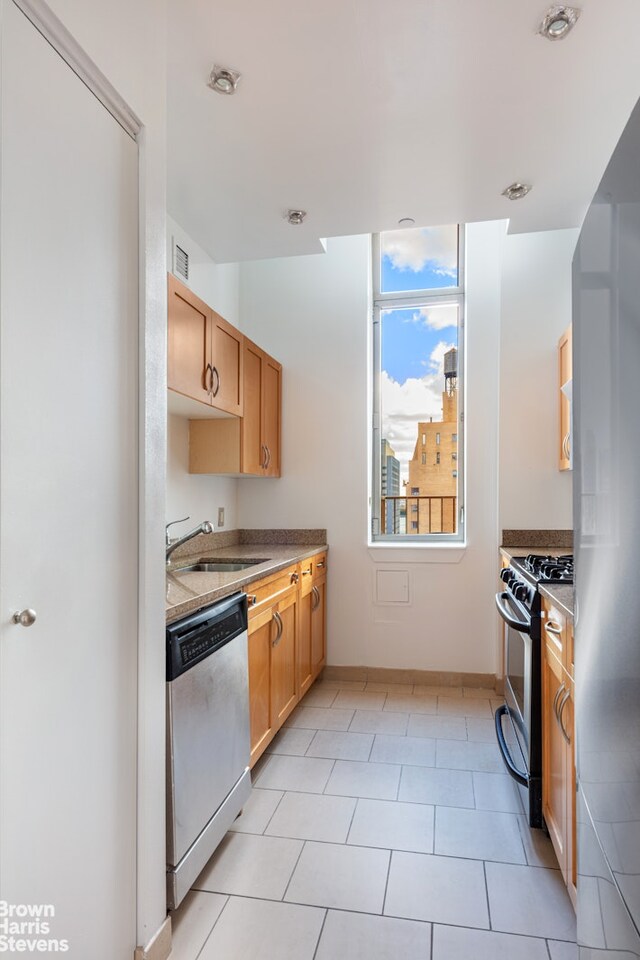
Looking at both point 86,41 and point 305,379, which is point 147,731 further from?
point 305,379

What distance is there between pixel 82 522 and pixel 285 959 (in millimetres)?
1334

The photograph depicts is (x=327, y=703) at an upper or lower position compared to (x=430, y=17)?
lower

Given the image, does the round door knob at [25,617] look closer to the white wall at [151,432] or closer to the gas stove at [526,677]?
the white wall at [151,432]

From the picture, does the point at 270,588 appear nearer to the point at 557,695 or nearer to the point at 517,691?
the point at 517,691

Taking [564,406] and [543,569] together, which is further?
[564,406]

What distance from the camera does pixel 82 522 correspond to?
4.21 feet

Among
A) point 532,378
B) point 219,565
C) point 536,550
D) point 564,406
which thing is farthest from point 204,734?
point 532,378

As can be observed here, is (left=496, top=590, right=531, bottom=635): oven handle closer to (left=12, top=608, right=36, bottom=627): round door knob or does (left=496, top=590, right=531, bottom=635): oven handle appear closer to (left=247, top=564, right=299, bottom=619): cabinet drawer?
(left=247, top=564, right=299, bottom=619): cabinet drawer

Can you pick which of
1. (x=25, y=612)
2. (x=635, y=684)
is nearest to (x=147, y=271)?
(x=25, y=612)

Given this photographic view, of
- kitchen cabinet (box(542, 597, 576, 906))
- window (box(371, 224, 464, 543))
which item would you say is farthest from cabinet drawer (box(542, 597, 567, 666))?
window (box(371, 224, 464, 543))

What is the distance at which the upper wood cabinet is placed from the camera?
96.9 inches

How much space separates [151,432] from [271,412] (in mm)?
2437

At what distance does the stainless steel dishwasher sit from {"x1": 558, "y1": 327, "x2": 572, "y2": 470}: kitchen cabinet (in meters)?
2.22

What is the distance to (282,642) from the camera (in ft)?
9.59
